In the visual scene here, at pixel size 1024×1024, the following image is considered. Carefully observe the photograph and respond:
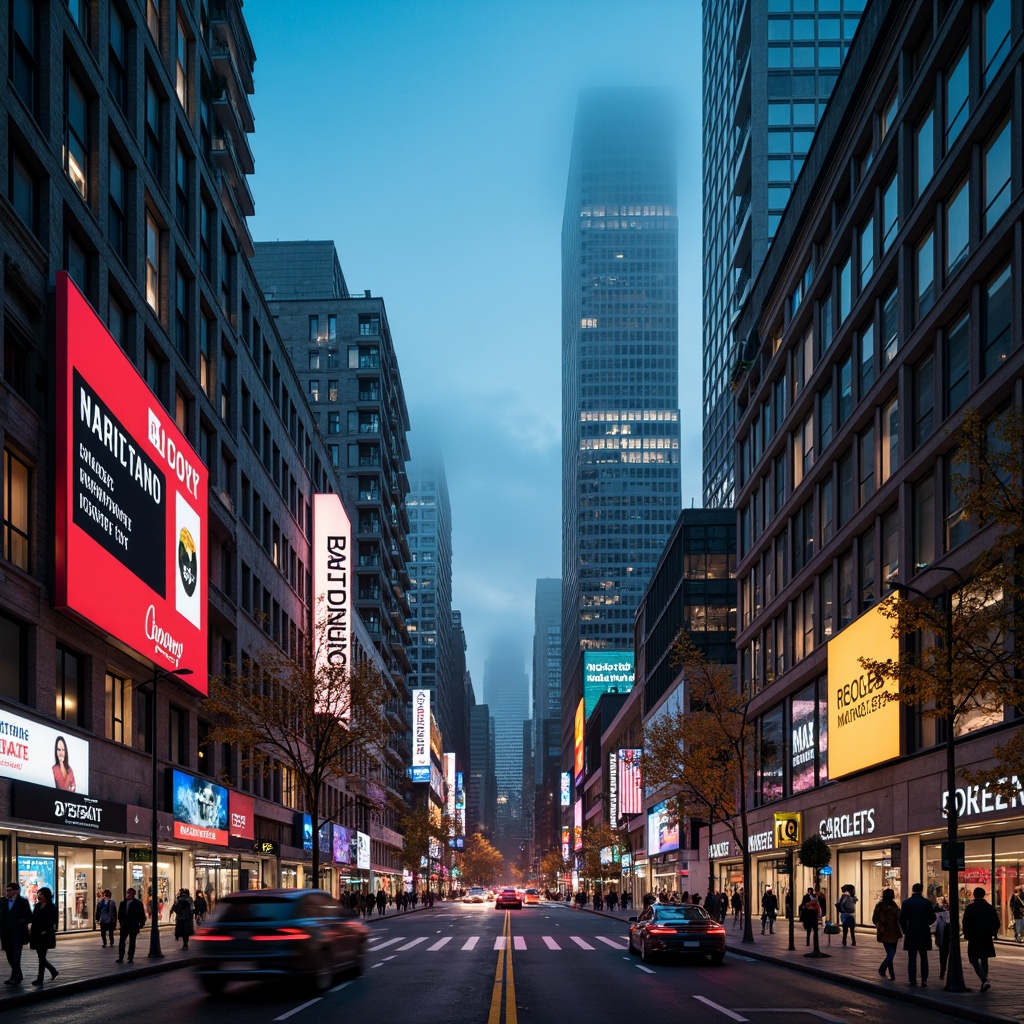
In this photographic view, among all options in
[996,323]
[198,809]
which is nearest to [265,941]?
[996,323]

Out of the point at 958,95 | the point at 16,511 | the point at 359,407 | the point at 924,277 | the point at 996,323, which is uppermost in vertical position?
the point at 359,407

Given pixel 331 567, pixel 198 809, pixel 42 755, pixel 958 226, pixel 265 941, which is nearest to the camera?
pixel 265 941

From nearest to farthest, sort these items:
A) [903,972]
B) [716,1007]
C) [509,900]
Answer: [716,1007] → [903,972] → [509,900]

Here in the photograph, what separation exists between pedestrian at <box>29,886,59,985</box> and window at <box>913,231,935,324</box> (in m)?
29.7

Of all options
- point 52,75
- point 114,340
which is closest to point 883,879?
point 114,340

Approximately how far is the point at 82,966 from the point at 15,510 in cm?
1187

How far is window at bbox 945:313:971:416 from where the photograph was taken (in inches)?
1416

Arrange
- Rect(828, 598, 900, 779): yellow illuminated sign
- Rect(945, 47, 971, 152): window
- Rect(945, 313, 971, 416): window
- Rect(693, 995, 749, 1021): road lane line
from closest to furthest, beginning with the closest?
1. Rect(693, 995, 749, 1021): road lane line
2. Rect(945, 313, 971, 416): window
3. Rect(945, 47, 971, 152): window
4. Rect(828, 598, 900, 779): yellow illuminated sign

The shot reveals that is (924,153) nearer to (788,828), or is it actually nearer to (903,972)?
(788,828)

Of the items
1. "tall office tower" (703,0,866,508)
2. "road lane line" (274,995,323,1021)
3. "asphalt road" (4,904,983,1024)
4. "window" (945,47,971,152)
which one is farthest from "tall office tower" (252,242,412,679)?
"road lane line" (274,995,323,1021)

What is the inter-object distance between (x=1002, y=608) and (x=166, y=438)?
103 ft

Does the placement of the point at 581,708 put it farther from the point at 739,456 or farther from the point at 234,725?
the point at 234,725

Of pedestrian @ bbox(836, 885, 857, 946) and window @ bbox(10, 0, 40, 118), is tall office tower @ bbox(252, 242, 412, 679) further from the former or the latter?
pedestrian @ bbox(836, 885, 857, 946)

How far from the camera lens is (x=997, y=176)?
110ft
